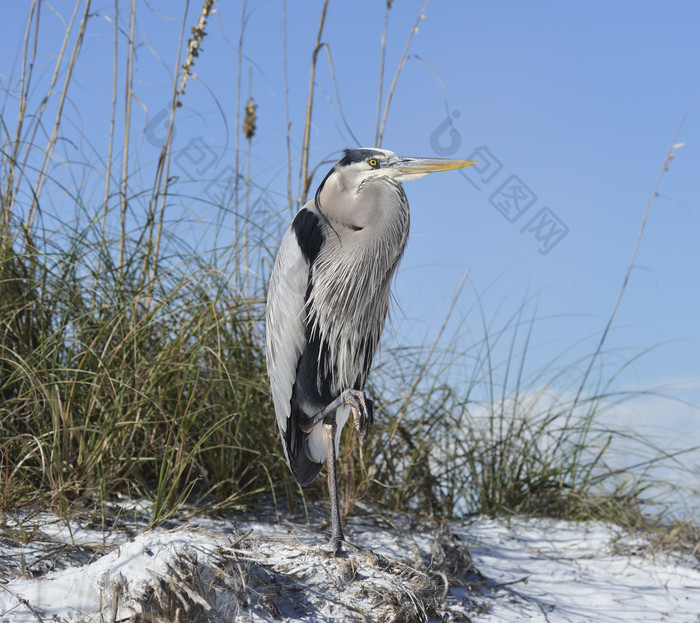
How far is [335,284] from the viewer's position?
2055 millimetres

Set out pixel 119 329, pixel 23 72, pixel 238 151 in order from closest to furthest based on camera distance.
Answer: pixel 119 329 → pixel 23 72 → pixel 238 151

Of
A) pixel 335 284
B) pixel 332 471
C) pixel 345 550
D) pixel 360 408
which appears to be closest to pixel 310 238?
pixel 335 284

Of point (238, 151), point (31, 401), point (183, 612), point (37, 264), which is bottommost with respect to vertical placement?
point (183, 612)

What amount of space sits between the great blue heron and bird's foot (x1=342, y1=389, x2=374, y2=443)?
9 cm

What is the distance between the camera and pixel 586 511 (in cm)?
332

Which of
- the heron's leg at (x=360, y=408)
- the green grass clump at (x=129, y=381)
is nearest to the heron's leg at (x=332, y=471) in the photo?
the heron's leg at (x=360, y=408)

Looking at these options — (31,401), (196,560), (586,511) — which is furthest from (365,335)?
(586,511)

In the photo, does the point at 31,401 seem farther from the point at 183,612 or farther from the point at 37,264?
the point at 183,612

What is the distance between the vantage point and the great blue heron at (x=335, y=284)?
2031 mm

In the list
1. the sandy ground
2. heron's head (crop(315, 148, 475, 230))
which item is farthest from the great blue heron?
the sandy ground

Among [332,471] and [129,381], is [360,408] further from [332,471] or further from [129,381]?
[129,381]

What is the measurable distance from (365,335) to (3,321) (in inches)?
54.7

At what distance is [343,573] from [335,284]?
794 mm

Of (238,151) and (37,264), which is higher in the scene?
(238,151)
